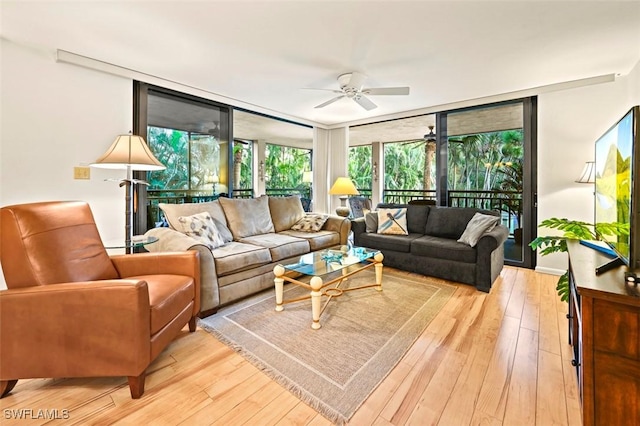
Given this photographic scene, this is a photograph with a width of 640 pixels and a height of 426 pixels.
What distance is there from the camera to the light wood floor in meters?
1.40

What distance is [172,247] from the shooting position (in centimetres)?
247

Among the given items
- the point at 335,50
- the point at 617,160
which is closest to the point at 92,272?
the point at 335,50

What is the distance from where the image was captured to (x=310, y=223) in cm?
409

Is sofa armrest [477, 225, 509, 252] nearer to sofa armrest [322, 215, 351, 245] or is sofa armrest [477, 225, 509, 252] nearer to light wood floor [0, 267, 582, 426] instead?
light wood floor [0, 267, 582, 426]

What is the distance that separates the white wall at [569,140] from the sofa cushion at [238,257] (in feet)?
11.8

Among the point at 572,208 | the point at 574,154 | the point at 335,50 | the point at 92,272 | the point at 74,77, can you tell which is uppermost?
the point at 335,50

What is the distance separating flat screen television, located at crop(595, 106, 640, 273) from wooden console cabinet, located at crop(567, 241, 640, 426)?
196mm

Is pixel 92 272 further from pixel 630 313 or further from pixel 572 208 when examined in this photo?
pixel 572 208

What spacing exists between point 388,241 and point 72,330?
3.18 meters

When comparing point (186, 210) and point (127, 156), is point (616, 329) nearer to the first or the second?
point (127, 156)

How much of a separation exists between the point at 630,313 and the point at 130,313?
213 cm

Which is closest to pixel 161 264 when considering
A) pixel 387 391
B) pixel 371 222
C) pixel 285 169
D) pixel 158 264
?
pixel 158 264

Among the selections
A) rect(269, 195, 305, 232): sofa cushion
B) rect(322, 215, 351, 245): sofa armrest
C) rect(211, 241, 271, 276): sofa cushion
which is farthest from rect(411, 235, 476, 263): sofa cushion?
rect(211, 241, 271, 276): sofa cushion

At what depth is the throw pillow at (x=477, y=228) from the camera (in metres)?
3.21
